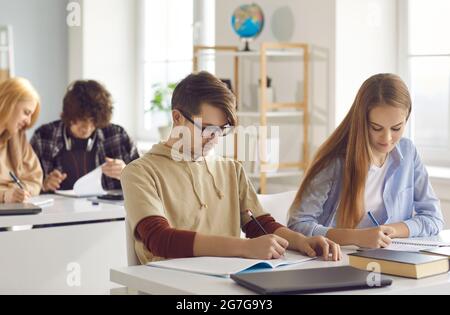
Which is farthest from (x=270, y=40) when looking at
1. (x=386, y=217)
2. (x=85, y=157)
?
(x=386, y=217)

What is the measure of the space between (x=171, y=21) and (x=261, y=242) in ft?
14.7

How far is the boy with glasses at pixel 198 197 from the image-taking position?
6.33 feet

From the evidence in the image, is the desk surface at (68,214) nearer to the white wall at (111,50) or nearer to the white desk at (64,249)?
the white desk at (64,249)

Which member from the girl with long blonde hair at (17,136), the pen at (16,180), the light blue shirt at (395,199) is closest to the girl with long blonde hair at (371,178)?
the light blue shirt at (395,199)

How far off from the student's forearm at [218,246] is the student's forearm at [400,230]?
23.8 inches

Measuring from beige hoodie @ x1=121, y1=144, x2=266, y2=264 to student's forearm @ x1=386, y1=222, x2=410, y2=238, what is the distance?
0.39 meters

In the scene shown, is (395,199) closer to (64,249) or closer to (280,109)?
(64,249)

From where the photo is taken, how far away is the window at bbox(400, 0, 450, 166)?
4117mm

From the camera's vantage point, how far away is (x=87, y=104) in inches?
151

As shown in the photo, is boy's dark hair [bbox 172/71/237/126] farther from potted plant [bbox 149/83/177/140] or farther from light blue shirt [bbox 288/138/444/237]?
potted plant [bbox 149/83/177/140]

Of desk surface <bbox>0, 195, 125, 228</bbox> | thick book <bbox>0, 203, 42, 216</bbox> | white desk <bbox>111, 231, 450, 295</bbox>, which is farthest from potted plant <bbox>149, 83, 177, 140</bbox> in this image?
white desk <bbox>111, 231, 450, 295</bbox>

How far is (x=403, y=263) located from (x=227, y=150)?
2885mm

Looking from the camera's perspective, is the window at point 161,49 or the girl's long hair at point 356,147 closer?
the girl's long hair at point 356,147

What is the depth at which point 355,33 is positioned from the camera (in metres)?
4.23
